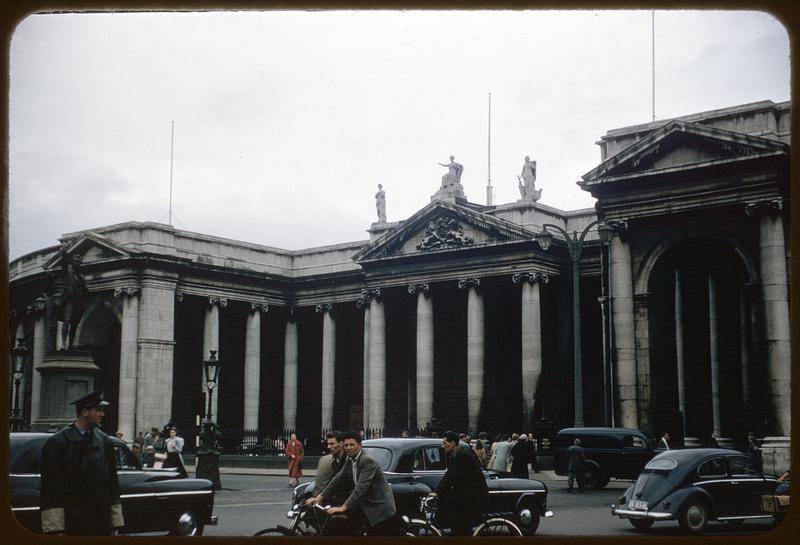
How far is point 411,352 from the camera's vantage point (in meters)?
61.4

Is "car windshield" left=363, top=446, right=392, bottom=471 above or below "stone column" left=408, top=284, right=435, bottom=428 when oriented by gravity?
below

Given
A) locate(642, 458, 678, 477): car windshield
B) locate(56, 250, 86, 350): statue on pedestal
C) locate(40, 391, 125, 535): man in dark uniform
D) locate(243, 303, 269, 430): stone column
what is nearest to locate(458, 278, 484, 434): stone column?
locate(243, 303, 269, 430): stone column

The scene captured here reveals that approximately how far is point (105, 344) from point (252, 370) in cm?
856

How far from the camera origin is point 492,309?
57.9 m

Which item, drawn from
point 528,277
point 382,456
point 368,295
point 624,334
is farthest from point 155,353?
point 382,456

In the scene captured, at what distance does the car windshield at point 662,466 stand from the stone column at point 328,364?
41.7 metres

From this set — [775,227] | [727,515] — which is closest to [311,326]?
[775,227]

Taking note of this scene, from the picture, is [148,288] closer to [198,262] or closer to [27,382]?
[198,262]

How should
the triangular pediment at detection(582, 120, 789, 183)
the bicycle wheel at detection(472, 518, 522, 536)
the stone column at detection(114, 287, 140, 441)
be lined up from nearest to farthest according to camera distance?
the bicycle wheel at detection(472, 518, 522, 536)
the triangular pediment at detection(582, 120, 789, 183)
the stone column at detection(114, 287, 140, 441)

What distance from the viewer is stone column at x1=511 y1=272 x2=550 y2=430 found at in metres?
50.0

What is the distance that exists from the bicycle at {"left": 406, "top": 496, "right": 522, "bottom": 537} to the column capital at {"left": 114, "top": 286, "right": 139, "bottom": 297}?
43227 mm

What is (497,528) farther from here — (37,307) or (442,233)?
(37,307)

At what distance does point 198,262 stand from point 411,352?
1293 cm

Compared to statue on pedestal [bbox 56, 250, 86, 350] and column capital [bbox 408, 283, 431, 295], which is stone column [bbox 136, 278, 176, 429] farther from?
statue on pedestal [bbox 56, 250, 86, 350]
